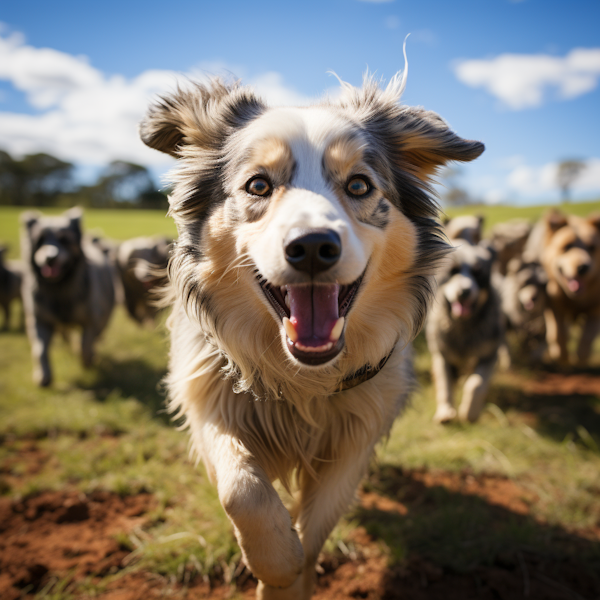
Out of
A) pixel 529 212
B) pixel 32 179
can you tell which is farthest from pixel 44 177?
pixel 529 212

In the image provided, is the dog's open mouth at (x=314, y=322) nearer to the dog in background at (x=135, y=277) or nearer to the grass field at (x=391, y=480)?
the grass field at (x=391, y=480)

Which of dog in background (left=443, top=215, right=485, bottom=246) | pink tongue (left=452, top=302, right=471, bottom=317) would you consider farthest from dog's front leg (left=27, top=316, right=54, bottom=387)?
dog in background (left=443, top=215, right=485, bottom=246)

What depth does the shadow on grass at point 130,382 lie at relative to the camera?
215 inches

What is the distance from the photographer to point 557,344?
6.82 meters

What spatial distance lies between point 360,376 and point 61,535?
2450mm

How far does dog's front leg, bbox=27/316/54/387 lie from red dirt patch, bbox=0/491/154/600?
2.76 m

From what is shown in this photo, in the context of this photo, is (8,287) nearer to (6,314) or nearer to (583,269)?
(6,314)

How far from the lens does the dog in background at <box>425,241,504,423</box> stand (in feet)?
15.9

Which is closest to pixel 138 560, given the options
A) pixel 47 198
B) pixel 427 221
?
pixel 427 221

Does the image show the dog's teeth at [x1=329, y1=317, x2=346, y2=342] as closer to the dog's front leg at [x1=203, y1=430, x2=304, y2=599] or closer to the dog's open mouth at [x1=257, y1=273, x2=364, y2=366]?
the dog's open mouth at [x1=257, y1=273, x2=364, y2=366]

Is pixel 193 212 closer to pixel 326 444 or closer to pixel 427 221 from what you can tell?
pixel 427 221

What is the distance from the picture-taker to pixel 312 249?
1792 millimetres

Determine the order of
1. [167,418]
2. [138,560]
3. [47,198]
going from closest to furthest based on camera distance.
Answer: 1. [138,560]
2. [167,418]
3. [47,198]

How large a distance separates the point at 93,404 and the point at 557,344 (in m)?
6.69
